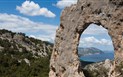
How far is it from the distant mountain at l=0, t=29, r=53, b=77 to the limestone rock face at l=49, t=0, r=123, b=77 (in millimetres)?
31762

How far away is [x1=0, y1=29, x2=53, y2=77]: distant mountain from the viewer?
68500mm

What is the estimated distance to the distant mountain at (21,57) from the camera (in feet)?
225

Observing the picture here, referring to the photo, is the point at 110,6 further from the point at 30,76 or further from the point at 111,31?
the point at 30,76

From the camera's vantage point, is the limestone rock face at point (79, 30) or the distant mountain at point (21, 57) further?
the distant mountain at point (21, 57)

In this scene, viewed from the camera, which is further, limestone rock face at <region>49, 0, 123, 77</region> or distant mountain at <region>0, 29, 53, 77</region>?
distant mountain at <region>0, 29, 53, 77</region>

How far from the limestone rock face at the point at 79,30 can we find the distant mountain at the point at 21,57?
104ft

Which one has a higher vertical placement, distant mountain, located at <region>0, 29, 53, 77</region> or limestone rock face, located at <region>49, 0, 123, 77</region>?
limestone rock face, located at <region>49, 0, 123, 77</region>

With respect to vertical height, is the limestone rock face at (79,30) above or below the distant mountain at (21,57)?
above

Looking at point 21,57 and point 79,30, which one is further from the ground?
point 79,30

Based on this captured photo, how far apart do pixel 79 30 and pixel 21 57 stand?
2133 inches

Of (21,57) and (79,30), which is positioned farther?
(21,57)

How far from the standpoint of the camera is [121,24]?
2448 cm

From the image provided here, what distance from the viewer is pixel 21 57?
8025 centimetres

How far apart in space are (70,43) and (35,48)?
67285mm
